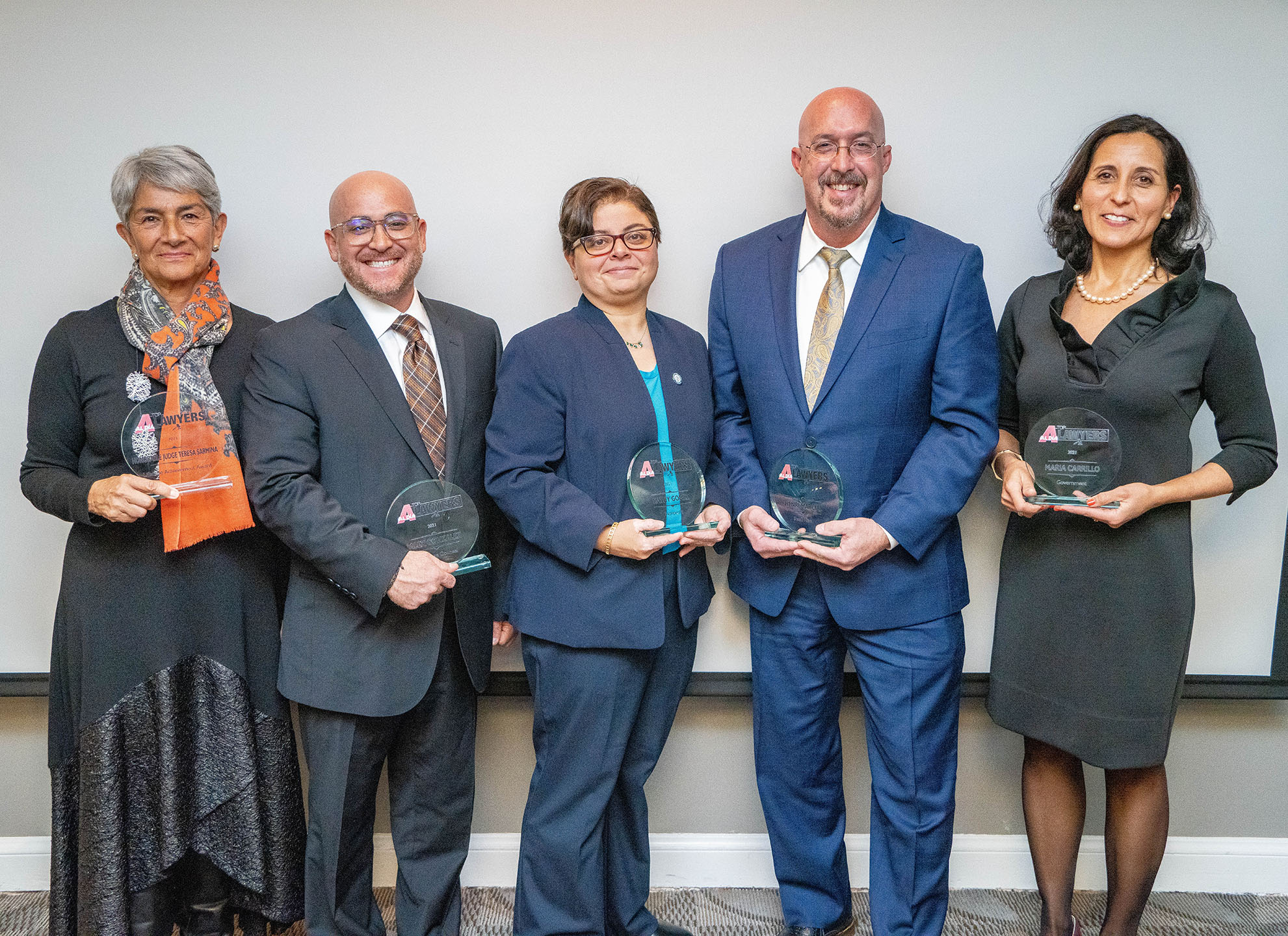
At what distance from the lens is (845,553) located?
186 cm

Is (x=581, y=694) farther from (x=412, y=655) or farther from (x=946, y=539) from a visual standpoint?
(x=946, y=539)

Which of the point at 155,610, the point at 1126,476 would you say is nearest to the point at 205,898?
the point at 155,610

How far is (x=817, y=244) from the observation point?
2.04 metres

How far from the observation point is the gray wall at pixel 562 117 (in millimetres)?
2248

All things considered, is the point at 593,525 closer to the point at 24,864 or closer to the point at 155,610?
the point at 155,610

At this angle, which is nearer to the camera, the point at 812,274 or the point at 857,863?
the point at 812,274

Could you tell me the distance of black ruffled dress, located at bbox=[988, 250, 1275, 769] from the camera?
6.26 ft

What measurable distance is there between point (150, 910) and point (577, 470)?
1434mm

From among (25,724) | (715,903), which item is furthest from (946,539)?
(25,724)

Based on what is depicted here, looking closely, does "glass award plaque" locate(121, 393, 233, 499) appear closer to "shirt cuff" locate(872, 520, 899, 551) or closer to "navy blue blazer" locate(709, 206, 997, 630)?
"navy blue blazer" locate(709, 206, 997, 630)

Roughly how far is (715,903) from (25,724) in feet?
6.67

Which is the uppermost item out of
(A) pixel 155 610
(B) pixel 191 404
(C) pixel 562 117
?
(C) pixel 562 117

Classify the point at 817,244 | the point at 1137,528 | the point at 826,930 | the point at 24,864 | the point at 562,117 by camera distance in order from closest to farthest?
the point at 1137,528 < the point at 817,244 < the point at 826,930 < the point at 562,117 < the point at 24,864

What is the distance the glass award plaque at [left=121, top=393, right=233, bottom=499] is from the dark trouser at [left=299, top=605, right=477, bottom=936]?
0.57m
